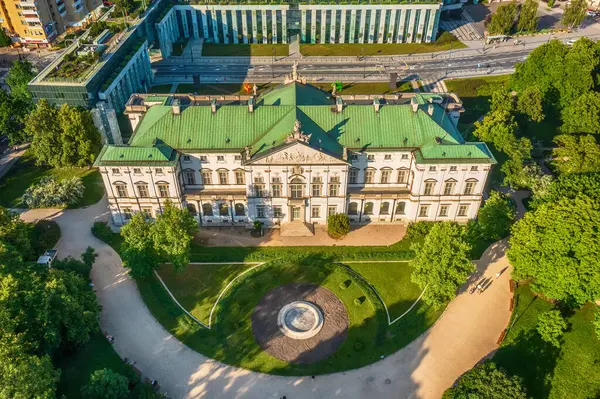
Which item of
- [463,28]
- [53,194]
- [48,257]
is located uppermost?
[53,194]

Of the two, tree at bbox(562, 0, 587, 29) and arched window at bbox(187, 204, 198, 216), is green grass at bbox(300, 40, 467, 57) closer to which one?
Result: tree at bbox(562, 0, 587, 29)

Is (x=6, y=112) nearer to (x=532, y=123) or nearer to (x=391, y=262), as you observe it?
(x=391, y=262)

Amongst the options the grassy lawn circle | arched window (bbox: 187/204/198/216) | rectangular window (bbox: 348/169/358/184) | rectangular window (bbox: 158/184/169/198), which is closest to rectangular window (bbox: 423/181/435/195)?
rectangular window (bbox: 348/169/358/184)

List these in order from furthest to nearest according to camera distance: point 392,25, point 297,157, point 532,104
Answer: point 392,25
point 532,104
point 297,157

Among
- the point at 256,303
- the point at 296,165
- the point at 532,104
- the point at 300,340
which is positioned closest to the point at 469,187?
the point at 296,165

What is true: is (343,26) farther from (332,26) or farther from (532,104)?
(532,104)
